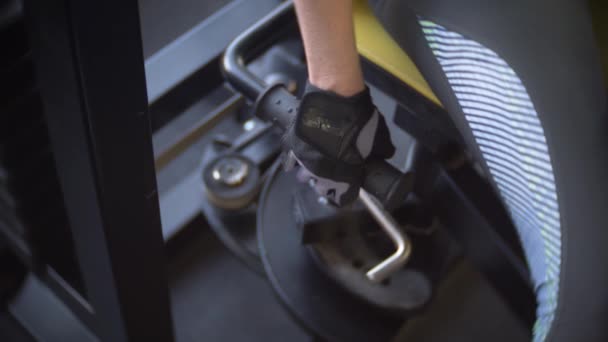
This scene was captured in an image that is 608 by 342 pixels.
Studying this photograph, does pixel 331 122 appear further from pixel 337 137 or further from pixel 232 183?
pixel 232 183

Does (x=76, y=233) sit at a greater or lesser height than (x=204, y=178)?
greater

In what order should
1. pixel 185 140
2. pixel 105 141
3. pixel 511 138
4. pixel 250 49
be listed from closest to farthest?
pixel 105 141 → pixel 511 138 → pixel 250 49 → pixel 185 140

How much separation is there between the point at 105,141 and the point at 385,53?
0.40 meters

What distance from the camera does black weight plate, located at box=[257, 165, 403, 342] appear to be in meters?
0.99

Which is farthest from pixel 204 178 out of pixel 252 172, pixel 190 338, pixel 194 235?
pixel 190 338

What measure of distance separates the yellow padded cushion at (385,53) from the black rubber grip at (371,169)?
111mm

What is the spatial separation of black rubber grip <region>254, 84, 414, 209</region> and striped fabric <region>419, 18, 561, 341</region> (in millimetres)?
94

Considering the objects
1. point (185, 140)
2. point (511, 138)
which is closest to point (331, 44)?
point (511, 138)

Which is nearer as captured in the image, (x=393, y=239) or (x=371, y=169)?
(x=371, y=169)

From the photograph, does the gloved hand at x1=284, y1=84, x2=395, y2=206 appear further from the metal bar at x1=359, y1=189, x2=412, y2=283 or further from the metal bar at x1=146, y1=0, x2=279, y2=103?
the metal bar at x1=146, y1=0, x2=279, y2=103

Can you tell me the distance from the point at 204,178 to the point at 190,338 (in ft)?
1.00

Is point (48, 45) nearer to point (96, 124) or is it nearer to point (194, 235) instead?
point (96, 124)

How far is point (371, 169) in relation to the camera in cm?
71

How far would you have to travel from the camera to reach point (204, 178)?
118 cm
